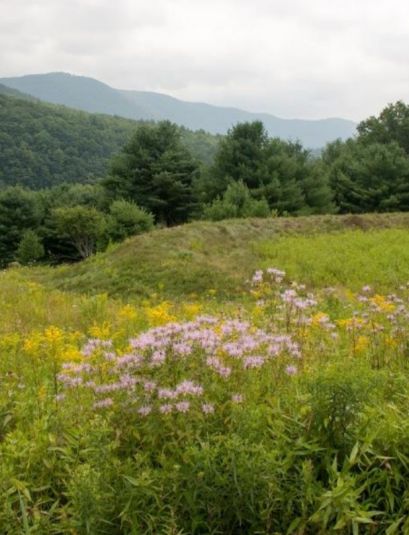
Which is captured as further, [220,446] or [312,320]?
[312,320]

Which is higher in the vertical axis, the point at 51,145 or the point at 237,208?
the point at 237,208

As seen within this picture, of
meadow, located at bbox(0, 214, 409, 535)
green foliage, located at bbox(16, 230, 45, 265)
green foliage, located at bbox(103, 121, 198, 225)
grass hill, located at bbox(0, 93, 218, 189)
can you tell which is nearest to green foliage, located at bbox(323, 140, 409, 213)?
green foliage, located at bbox(103, 121, 198, 225)

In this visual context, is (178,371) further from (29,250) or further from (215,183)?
(29,250)

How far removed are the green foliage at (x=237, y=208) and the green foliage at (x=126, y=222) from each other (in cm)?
352

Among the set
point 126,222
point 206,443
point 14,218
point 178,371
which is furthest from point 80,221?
point 206,443

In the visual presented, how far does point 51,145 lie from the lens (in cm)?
9444

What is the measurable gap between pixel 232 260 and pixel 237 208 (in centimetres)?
980

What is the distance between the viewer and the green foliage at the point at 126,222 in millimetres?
27156

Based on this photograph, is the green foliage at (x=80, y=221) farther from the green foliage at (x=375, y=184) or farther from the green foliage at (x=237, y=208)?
the green foliage at (x=375, y=184)

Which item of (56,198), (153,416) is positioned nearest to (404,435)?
(153,416)

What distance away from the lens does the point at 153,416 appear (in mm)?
2596

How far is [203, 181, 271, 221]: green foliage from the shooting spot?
24453 mm

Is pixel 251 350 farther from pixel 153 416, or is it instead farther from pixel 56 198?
pixel 56 198

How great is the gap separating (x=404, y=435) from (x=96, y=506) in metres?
1.46
